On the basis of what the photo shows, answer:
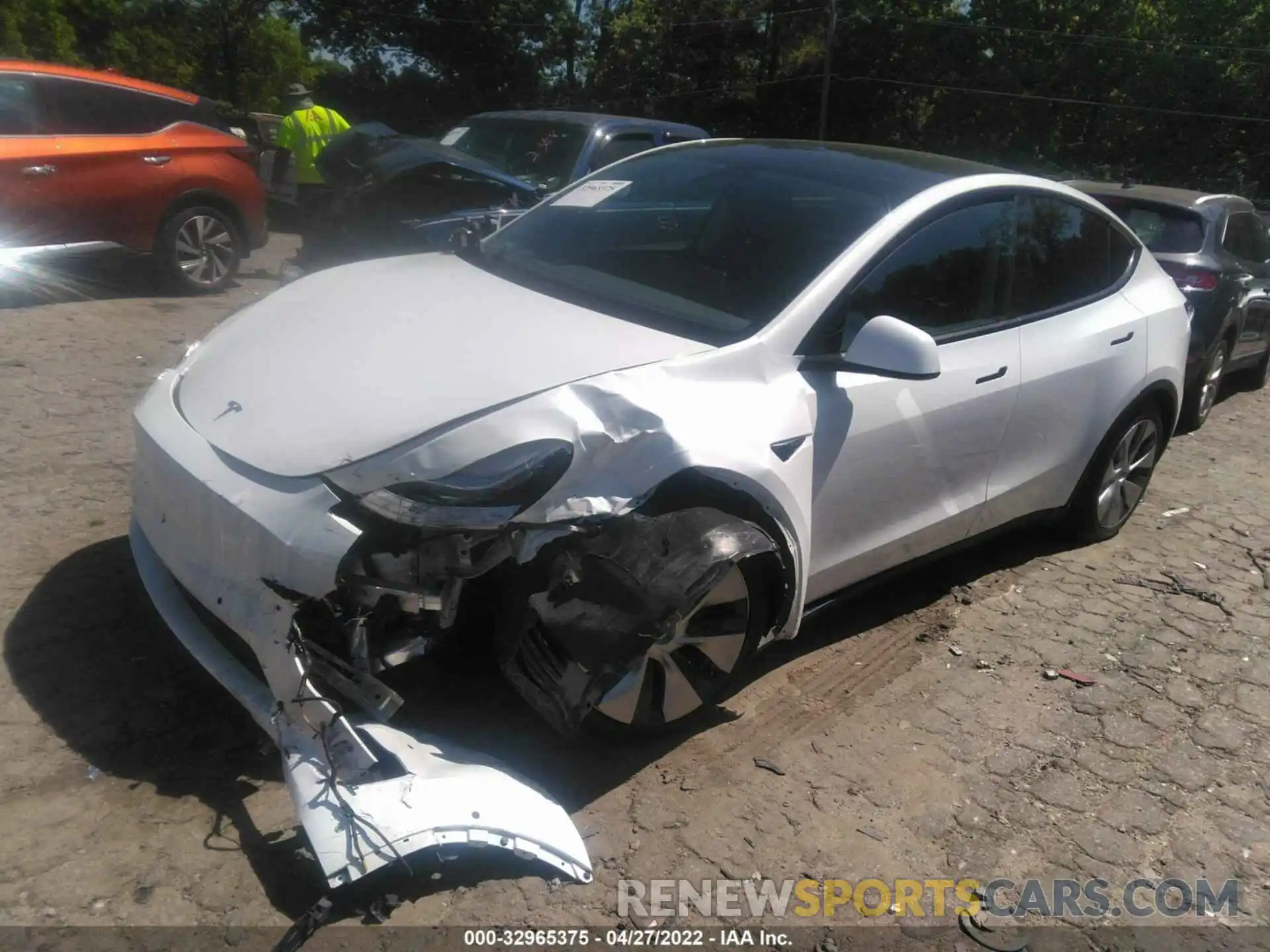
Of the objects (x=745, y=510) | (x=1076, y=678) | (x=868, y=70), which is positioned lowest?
(x=1076, y=678)

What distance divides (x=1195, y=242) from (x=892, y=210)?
4.75 metres

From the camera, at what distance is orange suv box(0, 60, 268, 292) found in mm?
7598

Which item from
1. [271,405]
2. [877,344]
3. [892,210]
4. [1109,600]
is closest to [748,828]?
[877,344]

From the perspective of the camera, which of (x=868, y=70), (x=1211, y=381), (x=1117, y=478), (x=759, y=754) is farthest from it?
(x=868, y=70)

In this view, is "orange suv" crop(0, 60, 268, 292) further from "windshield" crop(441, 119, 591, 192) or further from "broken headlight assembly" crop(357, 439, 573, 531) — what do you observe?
"broken headlight assembly" crop(357, 439, 573, 531)

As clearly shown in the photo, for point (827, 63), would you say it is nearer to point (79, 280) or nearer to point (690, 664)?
point (79, 280)

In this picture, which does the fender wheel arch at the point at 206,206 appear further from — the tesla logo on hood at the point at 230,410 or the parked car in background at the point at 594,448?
the tesla logo on hood at the point at 230,410

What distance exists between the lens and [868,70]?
117 feet

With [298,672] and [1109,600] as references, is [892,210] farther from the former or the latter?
[298,672]

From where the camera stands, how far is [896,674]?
400 centimetres

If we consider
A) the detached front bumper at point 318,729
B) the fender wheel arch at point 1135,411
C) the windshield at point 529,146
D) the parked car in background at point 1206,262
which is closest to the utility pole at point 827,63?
the windshield at point 529,146

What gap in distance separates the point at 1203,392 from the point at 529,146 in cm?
549

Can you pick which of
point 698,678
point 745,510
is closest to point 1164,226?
point 745,510

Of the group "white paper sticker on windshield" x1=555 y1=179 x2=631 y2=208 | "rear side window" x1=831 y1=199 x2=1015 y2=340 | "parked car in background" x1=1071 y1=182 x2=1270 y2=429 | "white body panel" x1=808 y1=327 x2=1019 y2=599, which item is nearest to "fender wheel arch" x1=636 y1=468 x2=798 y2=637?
"white body panel" x1=808 y1=327 x2=1019 y2=599
